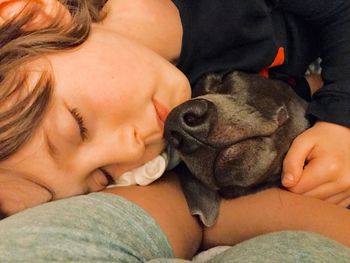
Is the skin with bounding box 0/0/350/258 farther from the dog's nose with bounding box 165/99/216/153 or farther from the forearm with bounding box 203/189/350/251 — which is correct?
the dog's nose with bounding box 165/99/216/153

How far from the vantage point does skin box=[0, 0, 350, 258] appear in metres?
0.83

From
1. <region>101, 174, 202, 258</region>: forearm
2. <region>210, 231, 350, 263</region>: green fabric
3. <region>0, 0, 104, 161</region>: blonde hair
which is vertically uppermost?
<region>0, 0, 104, 161</region>: blonde hair

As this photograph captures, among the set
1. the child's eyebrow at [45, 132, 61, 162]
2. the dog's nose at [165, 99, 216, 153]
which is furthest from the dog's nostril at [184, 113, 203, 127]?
the child's eyebrow at [45, 132, 61, 162]

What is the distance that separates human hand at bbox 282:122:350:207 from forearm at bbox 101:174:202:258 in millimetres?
190

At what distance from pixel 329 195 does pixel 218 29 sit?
0.39 m

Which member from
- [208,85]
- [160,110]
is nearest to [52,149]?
[160,110]

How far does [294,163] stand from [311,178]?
5 cm

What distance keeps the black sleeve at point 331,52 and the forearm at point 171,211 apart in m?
0.31

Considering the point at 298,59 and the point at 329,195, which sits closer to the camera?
the point at 329,195

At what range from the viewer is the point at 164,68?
0.92 m

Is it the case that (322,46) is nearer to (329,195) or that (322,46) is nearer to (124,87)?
(329,195)

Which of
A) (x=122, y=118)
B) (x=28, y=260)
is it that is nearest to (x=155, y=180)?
(x=122, y=118)

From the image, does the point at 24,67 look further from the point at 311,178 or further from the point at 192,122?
the point at 311,178

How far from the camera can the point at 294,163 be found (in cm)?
88
